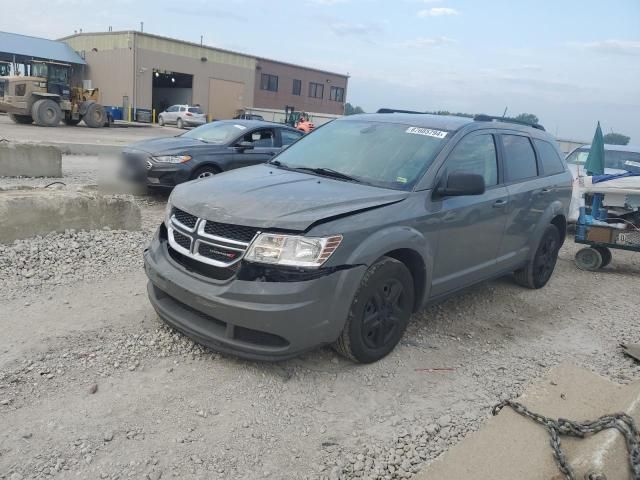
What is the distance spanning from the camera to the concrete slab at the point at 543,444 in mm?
2578

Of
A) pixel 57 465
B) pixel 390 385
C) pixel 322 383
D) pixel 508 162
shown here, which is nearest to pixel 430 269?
pixel 390 385

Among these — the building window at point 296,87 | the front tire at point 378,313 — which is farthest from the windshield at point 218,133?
the building window at point 296,87

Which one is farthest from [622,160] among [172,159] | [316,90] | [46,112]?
[316,90]

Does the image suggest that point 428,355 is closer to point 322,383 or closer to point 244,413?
point 322,383

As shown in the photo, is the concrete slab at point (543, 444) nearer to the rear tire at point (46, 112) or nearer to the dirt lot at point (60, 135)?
the dirt lot at point (60, 135)

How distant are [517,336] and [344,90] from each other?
218 ft

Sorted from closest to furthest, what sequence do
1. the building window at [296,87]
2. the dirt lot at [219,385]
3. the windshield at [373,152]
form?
1. the dirt lot at [219,385]
2. the windshield at [373,152]
3. the building window at [296,87]

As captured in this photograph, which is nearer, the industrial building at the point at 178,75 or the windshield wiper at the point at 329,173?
the windshield wiper at the point at 329,173

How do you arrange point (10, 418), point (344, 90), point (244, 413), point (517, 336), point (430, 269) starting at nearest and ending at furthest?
point (10, 418) < point (244, 413) < point (430, 269) < point (517, 336) < point (344, 90)

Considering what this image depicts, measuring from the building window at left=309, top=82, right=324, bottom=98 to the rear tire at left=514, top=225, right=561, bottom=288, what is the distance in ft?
195

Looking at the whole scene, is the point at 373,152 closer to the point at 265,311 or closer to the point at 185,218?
the point at 185,218

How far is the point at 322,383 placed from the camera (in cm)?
360

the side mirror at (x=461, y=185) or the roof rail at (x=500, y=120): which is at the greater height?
the roof rail at (x=500, y=120)

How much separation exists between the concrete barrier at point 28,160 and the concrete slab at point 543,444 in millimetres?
9882
